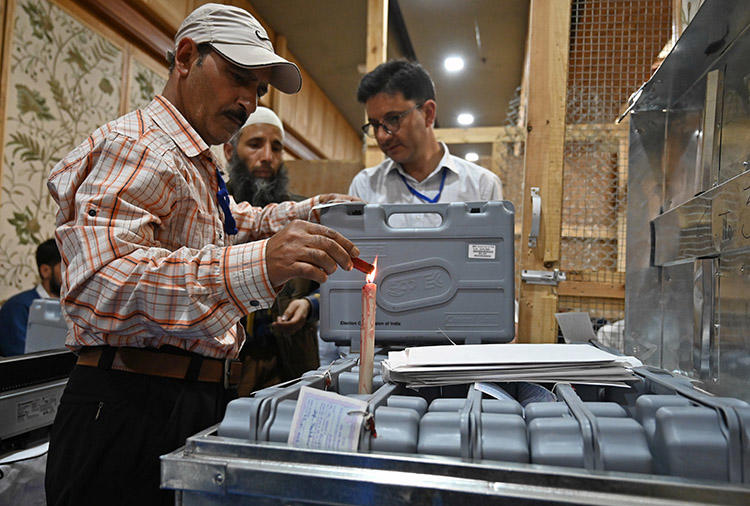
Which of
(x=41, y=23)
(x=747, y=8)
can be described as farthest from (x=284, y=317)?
(x=41, y=23)

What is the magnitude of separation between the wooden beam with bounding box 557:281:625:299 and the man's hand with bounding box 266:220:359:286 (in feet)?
3.30

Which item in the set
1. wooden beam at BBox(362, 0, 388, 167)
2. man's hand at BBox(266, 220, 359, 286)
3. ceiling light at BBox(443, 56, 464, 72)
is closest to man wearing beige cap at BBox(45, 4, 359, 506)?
man's hand at BBox(266, 220, 359, 286)

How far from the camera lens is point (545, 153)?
4.91 ft

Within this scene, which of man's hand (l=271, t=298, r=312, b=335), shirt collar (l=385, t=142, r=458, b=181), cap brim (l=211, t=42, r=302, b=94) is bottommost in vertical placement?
man's hand (l=271, t=298, r=312, b=335)

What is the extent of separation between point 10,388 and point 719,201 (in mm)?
1654

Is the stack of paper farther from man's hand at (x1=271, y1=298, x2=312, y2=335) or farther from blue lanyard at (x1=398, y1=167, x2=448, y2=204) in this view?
blue lanyard at (x1=398, y1=167, x2=448, y2=204)

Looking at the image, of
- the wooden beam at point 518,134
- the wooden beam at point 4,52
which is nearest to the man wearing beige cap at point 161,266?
the wooden beam at point 518,134

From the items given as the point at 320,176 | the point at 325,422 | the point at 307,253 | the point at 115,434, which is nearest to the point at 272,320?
the point at 115,434

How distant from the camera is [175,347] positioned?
42.0 inches

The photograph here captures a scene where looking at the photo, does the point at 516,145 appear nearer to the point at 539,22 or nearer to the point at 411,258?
the point at 539,22

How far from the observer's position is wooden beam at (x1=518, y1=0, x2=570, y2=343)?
4.87 ft

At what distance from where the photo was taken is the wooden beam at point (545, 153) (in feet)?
4.87

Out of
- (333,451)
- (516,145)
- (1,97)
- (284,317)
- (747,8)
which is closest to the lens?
(333,451)

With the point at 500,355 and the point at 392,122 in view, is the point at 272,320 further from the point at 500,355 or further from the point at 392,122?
the point at 500,355
